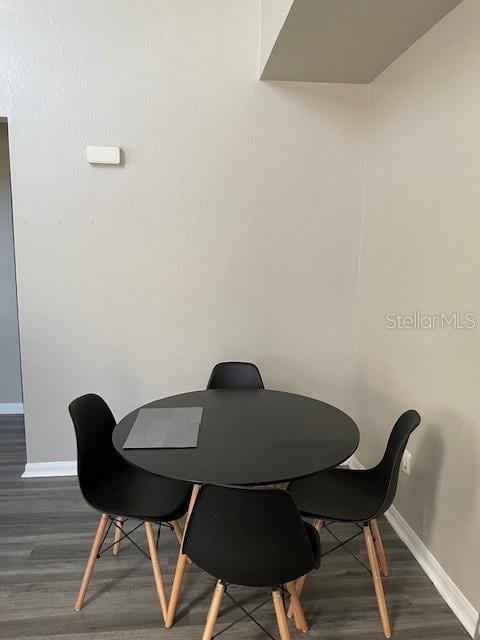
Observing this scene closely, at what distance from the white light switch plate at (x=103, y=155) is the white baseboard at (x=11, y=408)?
2.41 m

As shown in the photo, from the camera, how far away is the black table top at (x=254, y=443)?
1526 millimetres

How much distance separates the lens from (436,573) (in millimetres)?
2043

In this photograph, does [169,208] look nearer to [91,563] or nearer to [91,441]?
[91,441]

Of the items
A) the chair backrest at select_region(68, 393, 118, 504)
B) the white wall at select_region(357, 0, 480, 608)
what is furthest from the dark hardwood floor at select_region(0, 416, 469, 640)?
the chair backrest at select_region(68, 393, 118, 504)

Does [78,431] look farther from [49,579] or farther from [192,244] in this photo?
[192,244]

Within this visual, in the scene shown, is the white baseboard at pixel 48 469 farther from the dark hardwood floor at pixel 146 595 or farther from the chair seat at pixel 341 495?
the chair seat at pixel 341 495

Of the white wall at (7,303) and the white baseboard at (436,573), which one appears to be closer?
the white baseboard at (436,573)

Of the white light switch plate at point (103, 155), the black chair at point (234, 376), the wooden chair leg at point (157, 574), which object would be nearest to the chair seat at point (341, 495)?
the wooden chair leg at point (157, 574)

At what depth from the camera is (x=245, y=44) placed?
8.77 ft

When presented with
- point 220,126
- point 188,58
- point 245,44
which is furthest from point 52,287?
point 245,44

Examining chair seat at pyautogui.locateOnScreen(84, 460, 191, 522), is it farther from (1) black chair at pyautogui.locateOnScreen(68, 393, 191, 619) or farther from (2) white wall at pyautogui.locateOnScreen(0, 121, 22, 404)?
(2) white wall at pyautogui.locateOnScreen(0, 121, 22, 404)

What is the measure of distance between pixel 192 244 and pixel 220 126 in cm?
73

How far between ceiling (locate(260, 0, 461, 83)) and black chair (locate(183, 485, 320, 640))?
1.91m

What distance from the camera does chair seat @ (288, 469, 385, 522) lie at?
178cm
